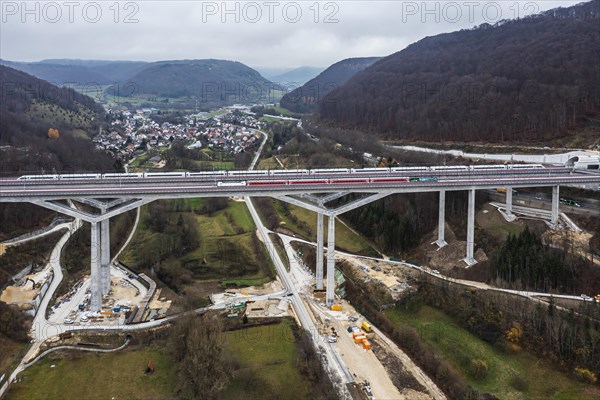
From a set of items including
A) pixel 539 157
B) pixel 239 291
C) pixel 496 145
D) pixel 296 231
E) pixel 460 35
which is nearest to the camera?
pixel 239 291

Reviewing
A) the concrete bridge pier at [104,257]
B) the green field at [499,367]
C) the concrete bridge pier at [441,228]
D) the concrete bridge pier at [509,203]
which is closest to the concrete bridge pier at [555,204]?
the concrete bridge pier at [509,203]

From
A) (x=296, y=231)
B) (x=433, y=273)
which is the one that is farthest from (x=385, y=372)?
(x=296, y=231)

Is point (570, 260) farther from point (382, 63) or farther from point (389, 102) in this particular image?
point (382, 63)

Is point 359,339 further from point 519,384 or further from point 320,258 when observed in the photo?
point 519,384

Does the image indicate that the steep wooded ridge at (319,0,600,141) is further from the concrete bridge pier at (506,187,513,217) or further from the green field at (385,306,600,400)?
the green field at (385,306,600,400)

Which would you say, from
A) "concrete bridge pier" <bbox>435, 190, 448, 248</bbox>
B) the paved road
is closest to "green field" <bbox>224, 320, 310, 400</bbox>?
"concrete bridge pier" <bbox>435, 190, 448, 248</bbox>
